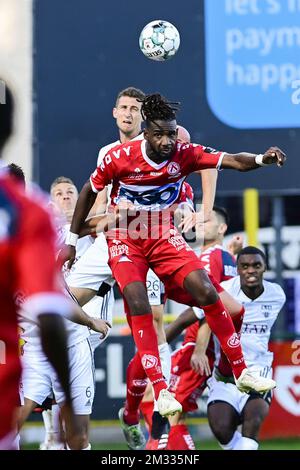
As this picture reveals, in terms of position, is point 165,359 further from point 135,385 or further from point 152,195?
point 152,195

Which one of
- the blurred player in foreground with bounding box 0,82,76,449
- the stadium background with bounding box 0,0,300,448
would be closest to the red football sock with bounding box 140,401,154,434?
the stadium background with bounding box 0,0,300,448

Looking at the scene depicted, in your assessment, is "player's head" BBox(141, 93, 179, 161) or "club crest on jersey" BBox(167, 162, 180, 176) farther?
"club crest on jersey" BBox(167, 162, 180, 176)

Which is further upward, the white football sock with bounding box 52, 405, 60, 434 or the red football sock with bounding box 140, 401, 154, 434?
the red football sock with bounding box 140, 401, 154, 434

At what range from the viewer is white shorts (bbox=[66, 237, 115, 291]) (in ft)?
27.3

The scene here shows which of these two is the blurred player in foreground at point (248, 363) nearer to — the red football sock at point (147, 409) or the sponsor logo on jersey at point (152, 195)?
the red football sock at point (147, 409)

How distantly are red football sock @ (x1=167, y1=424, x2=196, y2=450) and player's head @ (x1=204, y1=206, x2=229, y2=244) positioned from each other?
166 centimetres

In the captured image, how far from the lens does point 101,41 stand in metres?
10.5

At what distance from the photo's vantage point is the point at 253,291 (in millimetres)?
8672

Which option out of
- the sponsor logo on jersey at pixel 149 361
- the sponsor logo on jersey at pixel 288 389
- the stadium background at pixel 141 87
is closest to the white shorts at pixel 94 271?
the sponsor logo on jersey at pixel 149 361

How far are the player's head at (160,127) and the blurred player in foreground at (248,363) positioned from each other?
152 cm

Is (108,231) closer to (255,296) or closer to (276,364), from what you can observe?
(255,296)

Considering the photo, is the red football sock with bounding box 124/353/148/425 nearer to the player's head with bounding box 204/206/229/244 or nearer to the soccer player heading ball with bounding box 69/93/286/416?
the soccer player heading ball with bounding box 69/93/286/416

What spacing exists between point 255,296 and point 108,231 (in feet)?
5.30

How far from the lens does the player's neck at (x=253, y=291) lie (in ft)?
28.4
